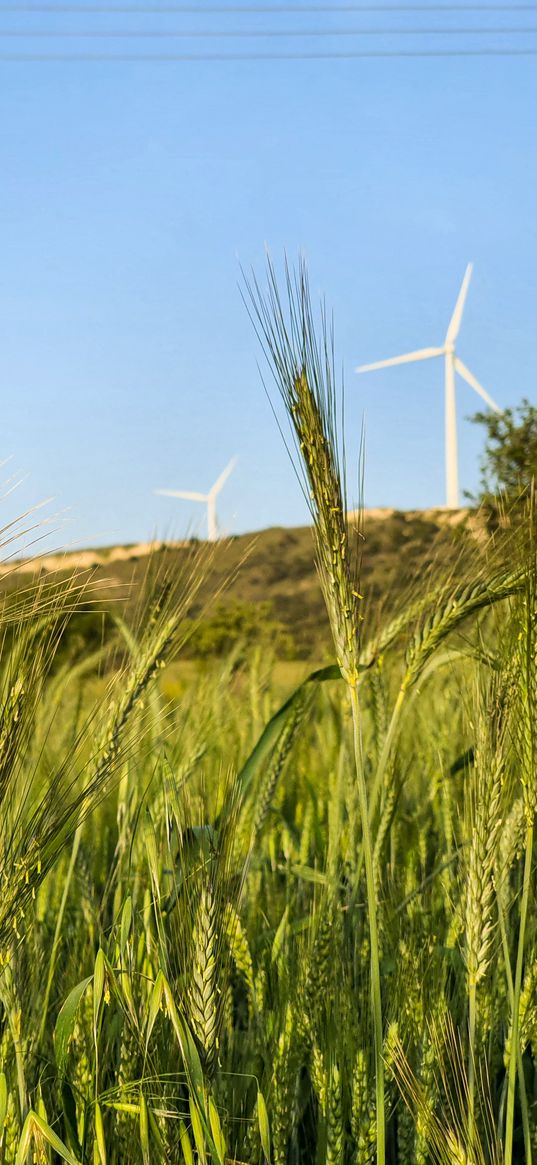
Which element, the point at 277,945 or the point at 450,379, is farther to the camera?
the point at 450,379

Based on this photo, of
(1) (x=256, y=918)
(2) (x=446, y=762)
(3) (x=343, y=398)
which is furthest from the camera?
(2) (x=446, y=762)

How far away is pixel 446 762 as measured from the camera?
3258mm

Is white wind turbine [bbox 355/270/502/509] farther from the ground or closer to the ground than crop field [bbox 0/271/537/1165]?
farther from the ground

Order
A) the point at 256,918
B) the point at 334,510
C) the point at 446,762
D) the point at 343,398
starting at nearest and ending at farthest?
the point at 334,510 < the point at 343,398 < the point at 256,918 < the point at 446,762

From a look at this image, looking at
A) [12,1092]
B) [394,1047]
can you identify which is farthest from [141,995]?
[394,1047]

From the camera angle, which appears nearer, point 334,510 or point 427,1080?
point 334,510

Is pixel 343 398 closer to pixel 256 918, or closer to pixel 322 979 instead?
pixel 322 979

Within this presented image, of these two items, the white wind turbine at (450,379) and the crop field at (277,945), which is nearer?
the crop field at (277,945)

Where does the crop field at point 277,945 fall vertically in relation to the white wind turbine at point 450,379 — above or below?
below

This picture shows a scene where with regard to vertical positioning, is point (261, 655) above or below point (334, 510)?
below

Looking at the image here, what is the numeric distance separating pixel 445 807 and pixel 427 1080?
37.4 inches

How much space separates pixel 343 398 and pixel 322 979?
37.0 inches

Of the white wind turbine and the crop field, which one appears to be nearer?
the crop field

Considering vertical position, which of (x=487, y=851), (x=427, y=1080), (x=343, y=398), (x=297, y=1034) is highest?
(x=343, y=398)
